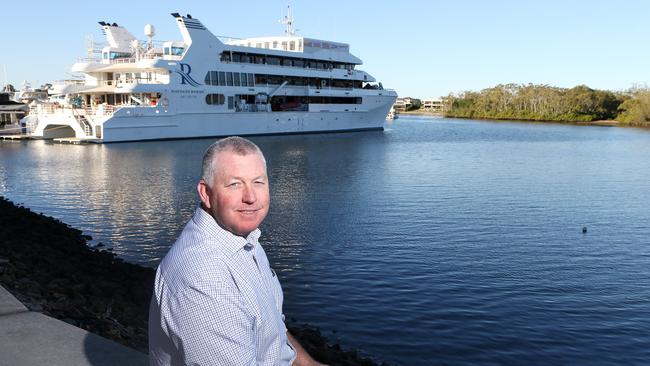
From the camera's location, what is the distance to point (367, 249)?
12.9 meters

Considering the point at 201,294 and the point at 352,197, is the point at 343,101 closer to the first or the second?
the point at 352,197

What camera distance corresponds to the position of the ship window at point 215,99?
46188 mm

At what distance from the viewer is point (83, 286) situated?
7914 mm

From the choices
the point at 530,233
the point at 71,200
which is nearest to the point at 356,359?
the point at 530,233

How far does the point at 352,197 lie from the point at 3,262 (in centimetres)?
1342

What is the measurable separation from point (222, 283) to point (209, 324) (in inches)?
6.2

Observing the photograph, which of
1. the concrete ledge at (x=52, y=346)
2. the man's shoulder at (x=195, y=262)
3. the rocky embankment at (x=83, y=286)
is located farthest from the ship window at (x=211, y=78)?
the man's shoulder at (x=195, y=262)

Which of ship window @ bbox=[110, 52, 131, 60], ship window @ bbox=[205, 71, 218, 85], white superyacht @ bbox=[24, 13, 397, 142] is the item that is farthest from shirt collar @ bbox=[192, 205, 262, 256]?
ship window @ bbox=[110, 52, 131, 60]

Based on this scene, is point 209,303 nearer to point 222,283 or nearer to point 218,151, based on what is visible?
point 222,283

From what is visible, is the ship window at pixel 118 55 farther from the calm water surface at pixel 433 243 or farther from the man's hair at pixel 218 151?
the man's hair at pixel 218 151

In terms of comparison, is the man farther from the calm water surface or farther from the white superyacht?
the white superyacht

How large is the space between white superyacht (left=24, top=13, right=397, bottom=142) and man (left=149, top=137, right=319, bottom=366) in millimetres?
41094

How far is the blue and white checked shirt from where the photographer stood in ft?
7.04

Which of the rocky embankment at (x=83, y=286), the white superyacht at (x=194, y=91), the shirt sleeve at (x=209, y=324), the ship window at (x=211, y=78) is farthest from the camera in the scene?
the ship window at (x=211, y=78)
